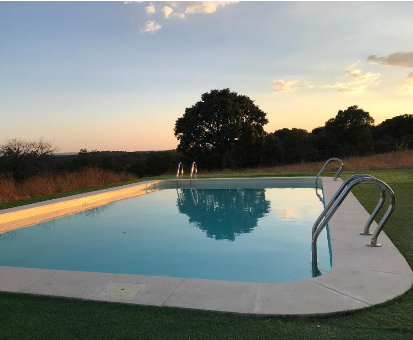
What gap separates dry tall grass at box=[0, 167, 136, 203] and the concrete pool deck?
6722 mm

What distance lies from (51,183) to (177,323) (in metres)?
9.74

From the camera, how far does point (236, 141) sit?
69.8ft

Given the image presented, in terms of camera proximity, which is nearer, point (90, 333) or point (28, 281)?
point (90, 333)

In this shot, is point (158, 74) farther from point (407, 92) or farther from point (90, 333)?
point (90, 333)

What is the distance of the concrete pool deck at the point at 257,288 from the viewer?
245 centimetres

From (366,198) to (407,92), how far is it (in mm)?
11403

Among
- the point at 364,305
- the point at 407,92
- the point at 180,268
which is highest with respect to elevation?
the point at 407,92

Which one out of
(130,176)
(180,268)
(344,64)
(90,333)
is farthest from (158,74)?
(90,333)

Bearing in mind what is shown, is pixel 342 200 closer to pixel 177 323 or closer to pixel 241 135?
pixel 177 323

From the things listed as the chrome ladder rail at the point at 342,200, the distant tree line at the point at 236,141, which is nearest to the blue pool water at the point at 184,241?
the chrome ladder rail at the point at 342,200

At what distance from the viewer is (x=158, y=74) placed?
14367 millimetres

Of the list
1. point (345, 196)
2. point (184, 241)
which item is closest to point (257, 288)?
point (345, 196)

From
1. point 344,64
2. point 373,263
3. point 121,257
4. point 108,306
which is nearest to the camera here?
point 108,306

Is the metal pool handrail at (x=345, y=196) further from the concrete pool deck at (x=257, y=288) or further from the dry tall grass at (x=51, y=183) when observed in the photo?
the dry tall grass at (x=51, y=183)
